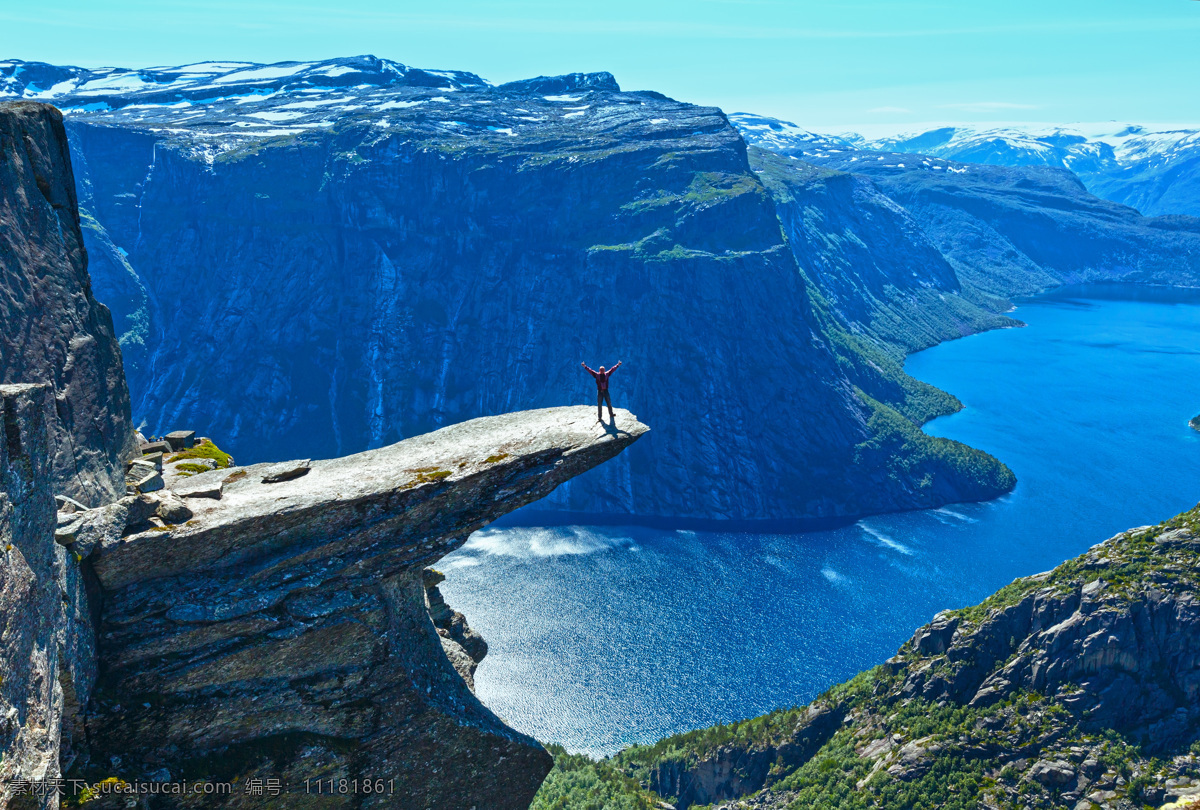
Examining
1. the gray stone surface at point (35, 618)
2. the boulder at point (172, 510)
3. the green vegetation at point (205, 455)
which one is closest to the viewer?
the gray stone surface at point (35, 618)

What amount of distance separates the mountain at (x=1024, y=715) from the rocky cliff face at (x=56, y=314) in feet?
183

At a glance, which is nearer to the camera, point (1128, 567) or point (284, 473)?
point (284, 473)

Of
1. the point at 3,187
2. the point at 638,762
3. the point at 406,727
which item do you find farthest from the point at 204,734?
the point at 638,762

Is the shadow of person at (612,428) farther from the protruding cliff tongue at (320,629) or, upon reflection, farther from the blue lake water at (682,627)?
the blue lake water at (682,627)

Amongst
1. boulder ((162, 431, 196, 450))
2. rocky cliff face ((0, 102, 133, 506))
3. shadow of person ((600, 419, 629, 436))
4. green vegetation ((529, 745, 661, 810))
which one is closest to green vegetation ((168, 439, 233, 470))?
boulder ((162, 431, 196, 450))

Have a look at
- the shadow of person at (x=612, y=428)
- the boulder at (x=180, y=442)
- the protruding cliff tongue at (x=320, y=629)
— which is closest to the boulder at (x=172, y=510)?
the protruding cliff tongue at (x=320, y=629)

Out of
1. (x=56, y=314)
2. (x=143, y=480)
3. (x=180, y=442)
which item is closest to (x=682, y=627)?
(x=180, y=442)

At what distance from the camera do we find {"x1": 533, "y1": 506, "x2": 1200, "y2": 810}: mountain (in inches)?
2618

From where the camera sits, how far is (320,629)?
2631cm

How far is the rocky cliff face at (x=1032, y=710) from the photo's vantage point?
66.4m

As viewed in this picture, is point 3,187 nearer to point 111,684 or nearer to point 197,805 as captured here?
point 111,684

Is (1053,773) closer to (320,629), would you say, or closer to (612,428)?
(612,428)

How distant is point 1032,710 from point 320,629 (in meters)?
72.1

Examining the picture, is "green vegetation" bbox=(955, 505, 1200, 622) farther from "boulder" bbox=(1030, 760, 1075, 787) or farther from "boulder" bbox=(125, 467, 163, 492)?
"boulder" bbox=(125, 467, 163, 492)
